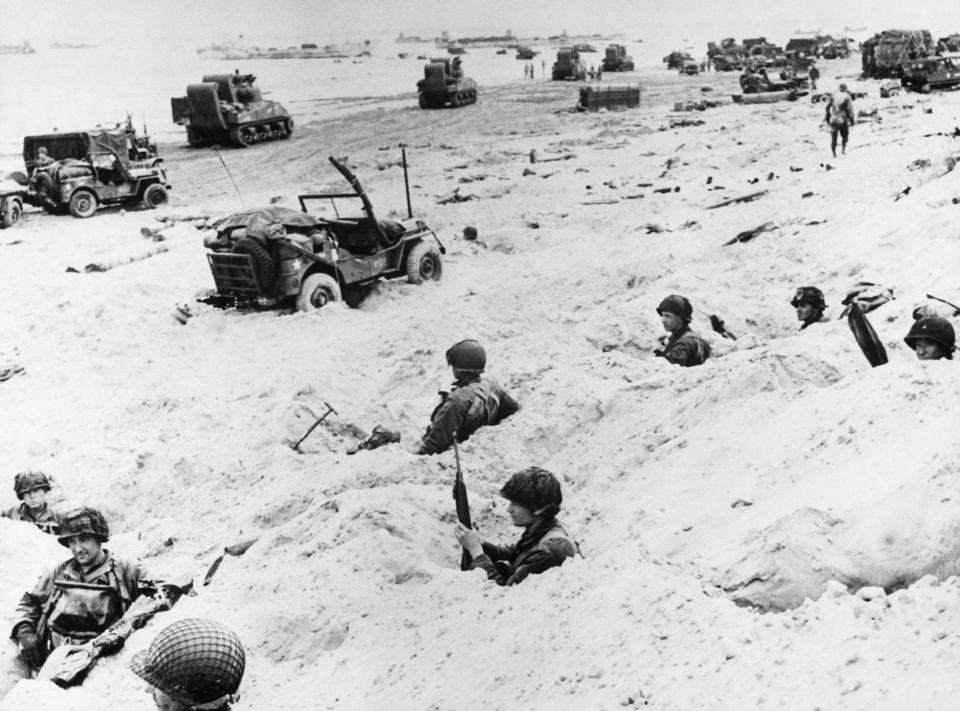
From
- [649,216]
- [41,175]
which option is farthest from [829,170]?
[41,175]

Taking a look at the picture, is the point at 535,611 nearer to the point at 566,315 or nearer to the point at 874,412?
the point at 874,412

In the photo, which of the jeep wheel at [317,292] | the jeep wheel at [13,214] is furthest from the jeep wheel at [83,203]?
the jeep wheel at [317,292]

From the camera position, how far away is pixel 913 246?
9359 millimetres

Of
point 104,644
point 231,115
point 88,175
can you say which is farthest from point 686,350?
point 231,115

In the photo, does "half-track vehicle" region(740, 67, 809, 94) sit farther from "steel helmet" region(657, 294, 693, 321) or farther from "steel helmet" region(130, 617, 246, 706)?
"steel helmet" region(130, 617, 246, 706)

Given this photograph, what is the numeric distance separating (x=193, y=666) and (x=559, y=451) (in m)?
4.22

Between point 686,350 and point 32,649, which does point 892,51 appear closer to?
point 686,350

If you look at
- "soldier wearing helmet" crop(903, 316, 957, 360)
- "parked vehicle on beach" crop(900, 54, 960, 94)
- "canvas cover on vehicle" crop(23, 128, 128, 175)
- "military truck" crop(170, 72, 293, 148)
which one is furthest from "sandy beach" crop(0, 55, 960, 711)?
"parked vehicle on beach" crop(900, 54, 960, 94)

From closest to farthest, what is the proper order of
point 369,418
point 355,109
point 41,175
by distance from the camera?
1. point 369,418
2. point 41,175
3. point 355,109

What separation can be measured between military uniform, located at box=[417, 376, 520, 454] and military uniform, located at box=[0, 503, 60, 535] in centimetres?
253

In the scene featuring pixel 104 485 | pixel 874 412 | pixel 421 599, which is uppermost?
pixel 874 412

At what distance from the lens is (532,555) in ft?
13.8

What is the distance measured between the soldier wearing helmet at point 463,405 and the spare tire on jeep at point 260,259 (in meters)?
4.44

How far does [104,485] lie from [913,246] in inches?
302
